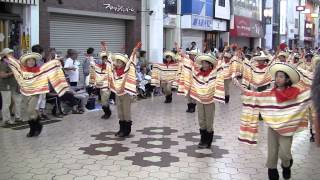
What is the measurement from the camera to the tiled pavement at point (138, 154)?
264 inches

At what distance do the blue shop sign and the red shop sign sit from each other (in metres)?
3.90

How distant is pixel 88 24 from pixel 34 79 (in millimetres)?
8829

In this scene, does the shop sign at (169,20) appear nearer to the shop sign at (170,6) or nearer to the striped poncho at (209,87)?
the shop sign at (170,6)

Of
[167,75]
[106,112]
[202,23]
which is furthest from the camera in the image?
[202,23]

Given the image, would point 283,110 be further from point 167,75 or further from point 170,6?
point 170,6

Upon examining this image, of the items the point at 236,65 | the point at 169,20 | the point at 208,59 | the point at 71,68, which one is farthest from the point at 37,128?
the point at 169,20

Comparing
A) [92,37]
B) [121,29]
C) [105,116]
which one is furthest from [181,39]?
[105,116]

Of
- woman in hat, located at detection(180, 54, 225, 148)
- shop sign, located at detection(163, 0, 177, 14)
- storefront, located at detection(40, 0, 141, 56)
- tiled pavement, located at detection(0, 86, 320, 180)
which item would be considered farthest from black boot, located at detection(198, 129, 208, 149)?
shop sign, located at detection(163, 0, 177, 14)

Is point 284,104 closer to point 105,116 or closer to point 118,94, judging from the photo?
point 118,94

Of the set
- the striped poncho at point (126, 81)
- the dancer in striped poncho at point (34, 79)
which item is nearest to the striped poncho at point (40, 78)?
the dancer in striped poncho at point (34, 79)

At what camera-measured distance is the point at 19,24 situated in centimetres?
1408

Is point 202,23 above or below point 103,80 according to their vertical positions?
above

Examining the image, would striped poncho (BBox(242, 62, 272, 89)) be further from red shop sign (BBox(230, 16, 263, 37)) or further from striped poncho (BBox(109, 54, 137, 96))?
red shop sign (BBox(230, 16, 263, 37))

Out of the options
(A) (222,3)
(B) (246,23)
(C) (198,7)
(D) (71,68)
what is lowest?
(D) (71,68)
